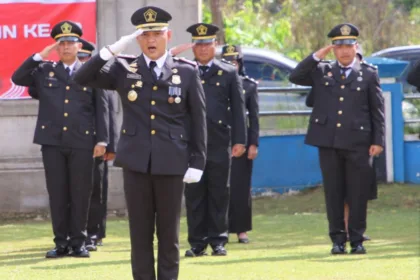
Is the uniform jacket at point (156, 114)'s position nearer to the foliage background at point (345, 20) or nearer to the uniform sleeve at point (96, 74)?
the uniform sleeve at point (96, 74)

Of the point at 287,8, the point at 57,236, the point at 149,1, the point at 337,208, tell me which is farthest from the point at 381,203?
the point at 287,8

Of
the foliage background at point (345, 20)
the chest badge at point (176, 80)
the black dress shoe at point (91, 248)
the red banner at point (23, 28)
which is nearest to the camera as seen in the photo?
the chest badge at point (176, 80)

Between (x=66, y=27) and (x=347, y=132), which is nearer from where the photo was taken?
(x=66, y=27)

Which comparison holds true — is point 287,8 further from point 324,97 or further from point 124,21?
point 324,97

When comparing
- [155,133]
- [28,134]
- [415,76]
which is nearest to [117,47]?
[155,133]

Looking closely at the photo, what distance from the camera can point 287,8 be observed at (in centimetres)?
3694

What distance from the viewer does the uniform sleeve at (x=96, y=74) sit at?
817 cm

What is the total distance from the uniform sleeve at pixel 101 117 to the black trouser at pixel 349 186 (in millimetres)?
2085

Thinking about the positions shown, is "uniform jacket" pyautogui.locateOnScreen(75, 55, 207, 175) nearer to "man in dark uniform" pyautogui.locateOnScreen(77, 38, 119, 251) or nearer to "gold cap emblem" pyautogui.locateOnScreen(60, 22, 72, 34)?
"gold cap emblem" pyautogui.locateOnScreen(60, 22, 72, 34)

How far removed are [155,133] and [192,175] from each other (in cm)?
38

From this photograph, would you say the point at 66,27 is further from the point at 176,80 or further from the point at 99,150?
the point at 176,80

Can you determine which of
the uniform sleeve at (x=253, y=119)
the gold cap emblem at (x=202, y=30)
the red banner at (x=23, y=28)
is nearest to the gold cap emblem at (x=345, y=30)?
the gold cap emblem at (x=202, y=30)

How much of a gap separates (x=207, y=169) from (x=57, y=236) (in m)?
1.56

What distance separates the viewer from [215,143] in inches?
453
